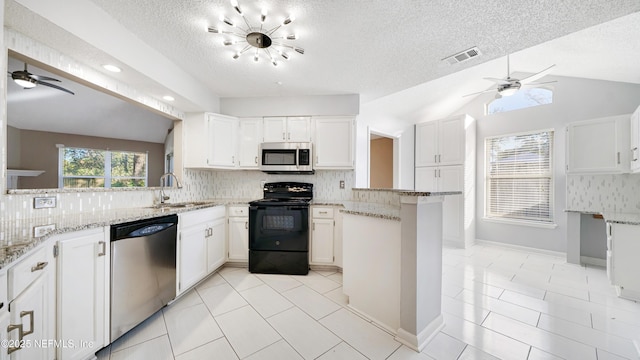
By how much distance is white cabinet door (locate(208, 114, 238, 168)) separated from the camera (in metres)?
3.13

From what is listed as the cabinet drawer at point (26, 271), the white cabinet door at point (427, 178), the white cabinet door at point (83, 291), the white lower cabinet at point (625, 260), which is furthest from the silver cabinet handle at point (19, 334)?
the white cabinet door at point (427, 178)

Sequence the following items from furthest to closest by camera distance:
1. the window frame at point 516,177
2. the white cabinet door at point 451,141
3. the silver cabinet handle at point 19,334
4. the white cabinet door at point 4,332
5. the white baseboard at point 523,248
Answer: the white cabinet door at point 451,141 < the window frame at point 516,177 < the white baseboard at point 523,248 < the silver cabinet handle at point 19,334 < the white cabinet door at point 4,332

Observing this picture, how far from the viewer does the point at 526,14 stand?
1650mm

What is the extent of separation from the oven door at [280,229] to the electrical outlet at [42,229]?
179 centimetres

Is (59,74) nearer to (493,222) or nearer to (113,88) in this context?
(113,88)

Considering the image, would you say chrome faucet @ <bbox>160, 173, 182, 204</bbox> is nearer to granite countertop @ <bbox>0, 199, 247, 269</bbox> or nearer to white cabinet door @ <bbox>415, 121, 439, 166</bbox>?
granite countertop @ <bbox>0, 199, 247, 269</bbox>

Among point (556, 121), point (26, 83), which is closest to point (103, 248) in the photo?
point (26, 83)

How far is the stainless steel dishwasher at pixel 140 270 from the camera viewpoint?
5.24ft

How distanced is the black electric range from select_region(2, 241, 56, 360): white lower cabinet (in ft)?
5.93

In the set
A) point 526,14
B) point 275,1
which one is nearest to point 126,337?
point 275,1

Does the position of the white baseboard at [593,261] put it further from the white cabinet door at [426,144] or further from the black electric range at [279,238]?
the black electric range at [279,238]

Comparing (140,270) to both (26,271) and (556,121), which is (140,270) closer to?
(26,271)

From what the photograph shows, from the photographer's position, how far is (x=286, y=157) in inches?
129

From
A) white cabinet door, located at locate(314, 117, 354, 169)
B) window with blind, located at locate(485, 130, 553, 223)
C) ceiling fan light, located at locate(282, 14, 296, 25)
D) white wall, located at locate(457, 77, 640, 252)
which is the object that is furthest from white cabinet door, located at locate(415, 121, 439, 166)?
ceiling fan light, located at locate(282, 14, 296, 25)
